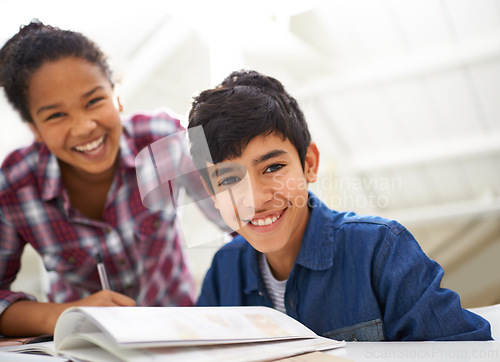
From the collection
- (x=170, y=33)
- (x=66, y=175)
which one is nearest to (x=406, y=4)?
(x=170, y=33)

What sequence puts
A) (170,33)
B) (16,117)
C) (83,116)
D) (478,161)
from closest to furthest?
(83,116)
(16,117)
(170,33)
(478,161)

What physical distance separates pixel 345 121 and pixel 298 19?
1.06m

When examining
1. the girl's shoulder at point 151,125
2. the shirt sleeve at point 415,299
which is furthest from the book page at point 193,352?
the girl's shoulder at point 151,125

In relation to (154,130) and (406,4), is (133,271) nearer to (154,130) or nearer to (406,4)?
(154,130)

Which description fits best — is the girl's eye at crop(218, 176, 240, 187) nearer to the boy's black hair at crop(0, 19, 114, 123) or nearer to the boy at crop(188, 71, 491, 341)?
the boy at crop(188, 71, 491, 341)

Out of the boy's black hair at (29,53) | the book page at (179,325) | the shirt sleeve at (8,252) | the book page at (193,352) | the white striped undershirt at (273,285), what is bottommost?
the book page at (193,352)

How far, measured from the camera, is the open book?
467 mm

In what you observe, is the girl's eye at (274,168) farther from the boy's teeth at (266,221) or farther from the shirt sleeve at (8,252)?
the shirt sleeve at (8,252)

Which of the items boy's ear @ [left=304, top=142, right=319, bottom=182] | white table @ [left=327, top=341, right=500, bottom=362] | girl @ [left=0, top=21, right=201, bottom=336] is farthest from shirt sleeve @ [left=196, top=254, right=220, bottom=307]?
white table @ [left=327, top=341, right=500, bottom=362]

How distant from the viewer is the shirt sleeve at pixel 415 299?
615 millimetres

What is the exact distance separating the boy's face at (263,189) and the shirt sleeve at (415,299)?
0.15m

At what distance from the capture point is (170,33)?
1.78 metres

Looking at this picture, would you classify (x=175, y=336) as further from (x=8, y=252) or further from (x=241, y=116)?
(x=8, y=252)

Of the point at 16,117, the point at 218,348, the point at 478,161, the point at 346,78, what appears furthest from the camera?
the point at 346,78
